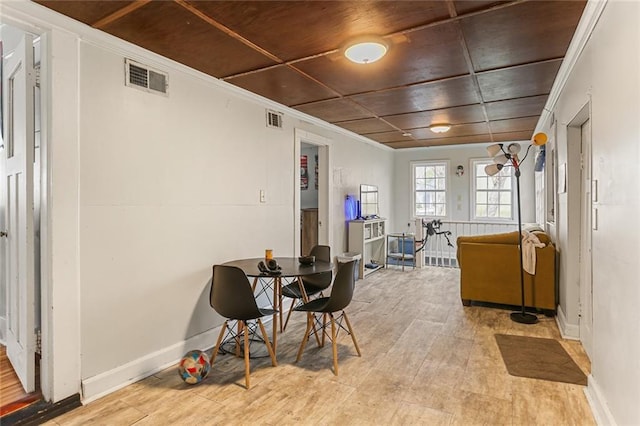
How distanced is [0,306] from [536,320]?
5278 millimetres

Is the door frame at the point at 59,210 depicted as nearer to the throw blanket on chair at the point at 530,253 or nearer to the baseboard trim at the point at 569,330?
the baseboard trim at the point at 569,330

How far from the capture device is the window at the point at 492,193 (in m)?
7.41

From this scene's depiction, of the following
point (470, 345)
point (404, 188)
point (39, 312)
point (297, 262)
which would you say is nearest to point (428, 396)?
point (470, 345)

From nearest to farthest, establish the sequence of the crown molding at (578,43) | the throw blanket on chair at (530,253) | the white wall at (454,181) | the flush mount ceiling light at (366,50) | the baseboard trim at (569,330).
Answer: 1. the crown molding at (578,43)
2. the flush mount ceiling light at (366,50)
3. the baseboard trim at (569,330)
4. the throw blanket on chair at (530,253)
5. the white wall at (454,181)

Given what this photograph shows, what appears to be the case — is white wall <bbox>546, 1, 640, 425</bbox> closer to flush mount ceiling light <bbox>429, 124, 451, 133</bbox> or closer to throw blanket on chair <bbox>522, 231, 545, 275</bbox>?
throw blanket on chair <bbox>522, 231, 545, 275</bbox>

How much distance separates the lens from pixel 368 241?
246 inches

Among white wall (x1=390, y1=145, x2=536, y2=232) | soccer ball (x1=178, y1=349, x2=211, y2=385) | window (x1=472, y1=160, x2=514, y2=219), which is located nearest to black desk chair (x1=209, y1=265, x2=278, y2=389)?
soccer ball (x1=178, y1=349, x2=211, y2=385)

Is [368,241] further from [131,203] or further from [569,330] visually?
[131,203]

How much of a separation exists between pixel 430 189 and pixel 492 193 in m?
1.27

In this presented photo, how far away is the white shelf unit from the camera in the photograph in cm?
593

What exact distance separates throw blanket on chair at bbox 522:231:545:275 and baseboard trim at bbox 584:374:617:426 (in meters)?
1.73

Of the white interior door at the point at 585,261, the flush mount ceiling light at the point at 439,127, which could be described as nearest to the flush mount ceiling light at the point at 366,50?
the white interior door at the point at 585,261

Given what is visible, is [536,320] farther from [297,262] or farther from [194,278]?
[194,278]

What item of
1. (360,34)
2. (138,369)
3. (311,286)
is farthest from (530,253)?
(138,369)
